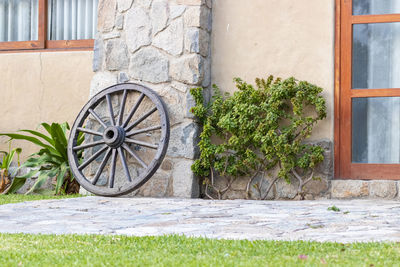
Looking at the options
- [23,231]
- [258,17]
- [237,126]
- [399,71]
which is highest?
[258,17]

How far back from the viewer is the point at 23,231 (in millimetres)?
3254

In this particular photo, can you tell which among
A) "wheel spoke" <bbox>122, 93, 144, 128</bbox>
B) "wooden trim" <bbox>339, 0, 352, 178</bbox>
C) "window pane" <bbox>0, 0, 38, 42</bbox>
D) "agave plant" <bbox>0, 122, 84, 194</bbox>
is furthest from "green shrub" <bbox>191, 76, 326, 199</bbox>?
"window pane" <bbox>0, 0, 38, 42</bbox>

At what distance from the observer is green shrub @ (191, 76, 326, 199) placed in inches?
199

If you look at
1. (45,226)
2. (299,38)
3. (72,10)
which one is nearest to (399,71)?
(299,38)

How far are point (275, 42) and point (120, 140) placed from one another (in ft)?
5.17

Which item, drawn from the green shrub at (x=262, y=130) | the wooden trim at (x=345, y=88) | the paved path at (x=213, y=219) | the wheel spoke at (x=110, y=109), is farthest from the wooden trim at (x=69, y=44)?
the wooden trim at (x=345, y=88)

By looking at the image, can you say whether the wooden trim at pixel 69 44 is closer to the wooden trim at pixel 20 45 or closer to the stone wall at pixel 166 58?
the wooden trim at pixel 20 45

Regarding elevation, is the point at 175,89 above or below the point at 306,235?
above

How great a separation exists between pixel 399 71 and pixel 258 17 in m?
1.28

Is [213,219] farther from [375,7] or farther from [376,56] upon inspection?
[375,7]

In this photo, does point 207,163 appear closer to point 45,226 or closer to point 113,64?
point 113,64

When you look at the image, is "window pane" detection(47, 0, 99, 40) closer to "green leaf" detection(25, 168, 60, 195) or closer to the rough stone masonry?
the rough stone masonry

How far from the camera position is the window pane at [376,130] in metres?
5.10

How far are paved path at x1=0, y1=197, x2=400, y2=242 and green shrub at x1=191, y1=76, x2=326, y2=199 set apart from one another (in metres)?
0.57
